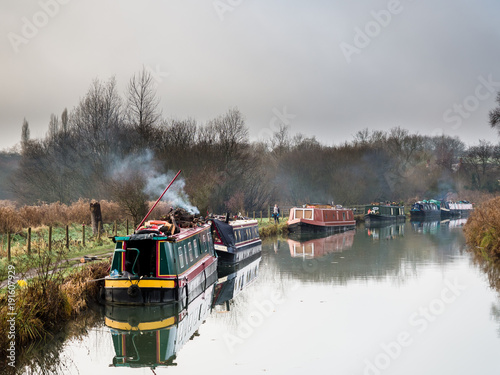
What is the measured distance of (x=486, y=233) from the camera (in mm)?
23609

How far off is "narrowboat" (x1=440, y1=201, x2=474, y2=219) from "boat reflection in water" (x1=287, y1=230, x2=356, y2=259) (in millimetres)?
28083

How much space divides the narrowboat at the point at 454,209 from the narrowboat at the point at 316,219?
23.9 m

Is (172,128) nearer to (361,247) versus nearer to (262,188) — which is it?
(262,188)

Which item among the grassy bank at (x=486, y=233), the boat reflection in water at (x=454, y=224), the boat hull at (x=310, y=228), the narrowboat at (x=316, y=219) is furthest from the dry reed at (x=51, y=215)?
the boat reflection in water at (x=454, y=224)

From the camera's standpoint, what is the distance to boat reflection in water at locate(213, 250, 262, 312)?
51.0ft

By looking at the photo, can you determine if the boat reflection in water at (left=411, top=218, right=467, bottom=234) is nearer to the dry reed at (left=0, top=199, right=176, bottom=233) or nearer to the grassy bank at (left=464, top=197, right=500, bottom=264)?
the grassy bank at (left=464, top=197, right=500, bottom=264)

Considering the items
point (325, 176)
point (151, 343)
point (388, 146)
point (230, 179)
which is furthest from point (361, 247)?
point (388, 146)

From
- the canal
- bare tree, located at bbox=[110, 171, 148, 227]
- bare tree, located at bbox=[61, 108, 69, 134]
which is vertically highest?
bare tree, located at bbox=[61, 108, 69, 134]

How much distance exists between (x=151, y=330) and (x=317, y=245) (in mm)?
19286

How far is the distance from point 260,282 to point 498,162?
63168mm

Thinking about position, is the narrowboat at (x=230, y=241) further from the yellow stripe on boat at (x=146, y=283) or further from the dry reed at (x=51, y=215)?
the yellow stripe on boat at (x=146, y=283)

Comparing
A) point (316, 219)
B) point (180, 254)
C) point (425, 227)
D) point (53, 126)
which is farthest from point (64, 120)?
point (180, 254)

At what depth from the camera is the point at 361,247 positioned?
29047 mm

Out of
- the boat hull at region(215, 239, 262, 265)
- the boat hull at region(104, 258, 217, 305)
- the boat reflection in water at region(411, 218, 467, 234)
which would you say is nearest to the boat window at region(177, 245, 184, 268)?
the boat hull at region(104, 258, 217, 305)
